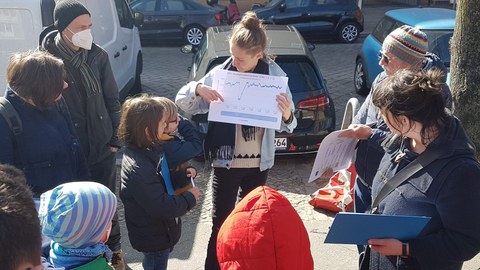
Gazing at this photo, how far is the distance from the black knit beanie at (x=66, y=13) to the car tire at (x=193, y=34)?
1119 cm

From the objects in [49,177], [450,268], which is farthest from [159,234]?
[450,268]

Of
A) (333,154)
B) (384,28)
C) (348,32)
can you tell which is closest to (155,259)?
(333,154)

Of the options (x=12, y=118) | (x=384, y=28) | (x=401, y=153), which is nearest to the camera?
(x=401, y=153)

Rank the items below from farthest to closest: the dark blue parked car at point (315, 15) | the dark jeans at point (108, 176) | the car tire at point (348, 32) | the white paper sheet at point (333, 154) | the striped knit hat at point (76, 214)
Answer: the car tire at point (348, 32), the dark blue parked car at point (315, 15), the dark jeans at point (108, 176), the white paper sheet at point (333, 154), the striped knit hat at point (76, 214)

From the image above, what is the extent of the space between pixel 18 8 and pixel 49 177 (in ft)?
9.70

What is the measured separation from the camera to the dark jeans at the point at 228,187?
3276mm

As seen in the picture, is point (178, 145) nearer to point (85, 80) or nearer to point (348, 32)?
point (85, 80)

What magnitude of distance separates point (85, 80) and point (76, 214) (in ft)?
5.21

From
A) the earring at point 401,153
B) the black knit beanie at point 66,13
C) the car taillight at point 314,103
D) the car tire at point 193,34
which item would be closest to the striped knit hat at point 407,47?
the earring at point 401,153

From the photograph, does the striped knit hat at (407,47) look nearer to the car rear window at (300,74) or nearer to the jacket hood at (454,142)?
the jacket hood at (454,142)

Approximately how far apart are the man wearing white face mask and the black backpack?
2.49 feet

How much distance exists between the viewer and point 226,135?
10.3 feet

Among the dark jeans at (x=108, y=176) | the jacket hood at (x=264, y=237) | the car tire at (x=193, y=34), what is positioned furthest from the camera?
the car tire at (x=193, y=34)

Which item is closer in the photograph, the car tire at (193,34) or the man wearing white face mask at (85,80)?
the man wearing white face mask at (85,80)
